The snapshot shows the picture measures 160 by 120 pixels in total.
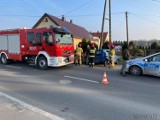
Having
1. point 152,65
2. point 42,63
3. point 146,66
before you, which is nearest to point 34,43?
point 42,63

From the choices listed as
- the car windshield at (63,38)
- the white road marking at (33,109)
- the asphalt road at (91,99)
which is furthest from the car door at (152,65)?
the white road marking at (33,109)

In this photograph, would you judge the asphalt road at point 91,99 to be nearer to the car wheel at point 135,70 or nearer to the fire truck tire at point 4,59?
the car wheel at point 135,70

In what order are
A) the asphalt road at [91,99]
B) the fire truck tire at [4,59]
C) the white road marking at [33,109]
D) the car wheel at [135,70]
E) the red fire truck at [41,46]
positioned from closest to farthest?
the white road marking at [33,109]
the asphalt road at [91,99]
the car wheel at [135,70]
the red fire truck at [41,46]
the fire truck tire at [4,59]

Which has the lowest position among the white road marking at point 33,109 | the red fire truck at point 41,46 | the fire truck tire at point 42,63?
the white road marking at point 33,109

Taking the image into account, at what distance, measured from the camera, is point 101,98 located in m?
6.64

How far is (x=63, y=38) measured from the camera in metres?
13.4

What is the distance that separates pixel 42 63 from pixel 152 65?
6.71 m

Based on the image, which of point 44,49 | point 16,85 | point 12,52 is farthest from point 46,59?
point 16,85

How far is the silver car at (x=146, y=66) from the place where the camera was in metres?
10.7

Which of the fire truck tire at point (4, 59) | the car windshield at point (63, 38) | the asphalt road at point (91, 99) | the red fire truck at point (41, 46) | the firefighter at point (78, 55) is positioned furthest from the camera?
the firefighter at point (78, 55)

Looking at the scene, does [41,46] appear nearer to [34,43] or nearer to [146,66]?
[34,43]

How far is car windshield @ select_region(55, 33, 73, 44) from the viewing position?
12.8 m

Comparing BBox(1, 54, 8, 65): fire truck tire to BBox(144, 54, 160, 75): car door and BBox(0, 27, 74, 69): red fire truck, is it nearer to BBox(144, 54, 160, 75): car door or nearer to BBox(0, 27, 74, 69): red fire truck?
BBox(0, 27, 74, 69): red fire truck

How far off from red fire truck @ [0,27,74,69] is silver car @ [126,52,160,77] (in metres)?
Result: 4.21
